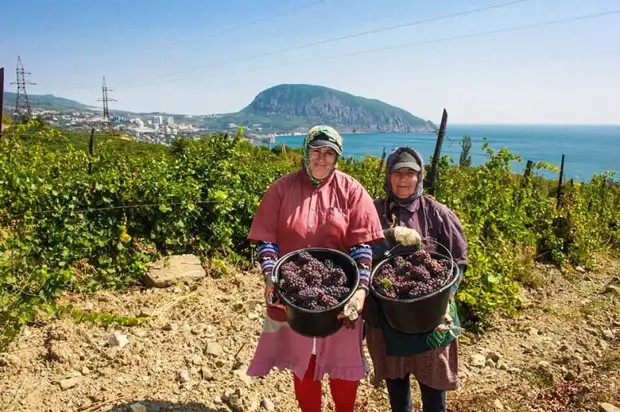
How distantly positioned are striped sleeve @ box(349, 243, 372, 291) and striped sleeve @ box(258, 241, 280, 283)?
1.11ft

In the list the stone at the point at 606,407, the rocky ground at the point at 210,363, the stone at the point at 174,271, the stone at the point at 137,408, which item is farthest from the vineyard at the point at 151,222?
the stone at the point at 606,407

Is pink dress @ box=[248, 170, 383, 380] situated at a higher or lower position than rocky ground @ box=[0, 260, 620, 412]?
higher

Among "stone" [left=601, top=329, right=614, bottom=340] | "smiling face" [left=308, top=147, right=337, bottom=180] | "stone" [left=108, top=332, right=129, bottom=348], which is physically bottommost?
"stone" [left=601, top=329, right=614, bottom=340]

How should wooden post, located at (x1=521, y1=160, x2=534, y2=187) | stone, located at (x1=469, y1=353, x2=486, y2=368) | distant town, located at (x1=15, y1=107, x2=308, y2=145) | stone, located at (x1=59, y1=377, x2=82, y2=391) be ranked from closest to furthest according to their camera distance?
stone, located at (x1=59, y1=377, x2=82, y2=391), stone, located at (x1=469, y1=353, x2=486, y2=368), wooden post, located at (x1=521, y1=160, x2=534, y2=187), distant town, located at (x1=15, y1=107, x2=308, y2=145)

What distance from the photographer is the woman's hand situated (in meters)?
1.83

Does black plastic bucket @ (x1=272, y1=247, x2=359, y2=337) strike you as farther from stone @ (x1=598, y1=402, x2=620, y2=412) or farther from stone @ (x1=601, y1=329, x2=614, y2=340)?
stone @ (x1=601, y1=329, x2=614, y2=340)

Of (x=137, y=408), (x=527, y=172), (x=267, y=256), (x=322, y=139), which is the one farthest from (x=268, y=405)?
(x=527, y=172)

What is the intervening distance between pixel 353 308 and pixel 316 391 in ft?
2.07

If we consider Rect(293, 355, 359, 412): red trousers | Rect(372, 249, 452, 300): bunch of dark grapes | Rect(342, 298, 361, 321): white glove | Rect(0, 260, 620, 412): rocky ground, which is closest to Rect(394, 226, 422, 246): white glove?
Rect(372, 249, 452, 300): bunch of dark grapes

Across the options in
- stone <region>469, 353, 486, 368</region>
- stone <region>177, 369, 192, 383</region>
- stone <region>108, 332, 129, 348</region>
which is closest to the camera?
stone <region>177, 369, 192, 383</region>

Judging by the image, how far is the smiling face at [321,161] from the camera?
1989 mm

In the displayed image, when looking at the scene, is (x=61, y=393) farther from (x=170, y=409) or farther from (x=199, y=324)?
(x=199, y=324)

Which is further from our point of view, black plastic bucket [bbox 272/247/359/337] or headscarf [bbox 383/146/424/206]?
headscarf [bbox 383/146/424/206]

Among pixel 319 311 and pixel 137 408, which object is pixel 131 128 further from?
pixel 319 311
